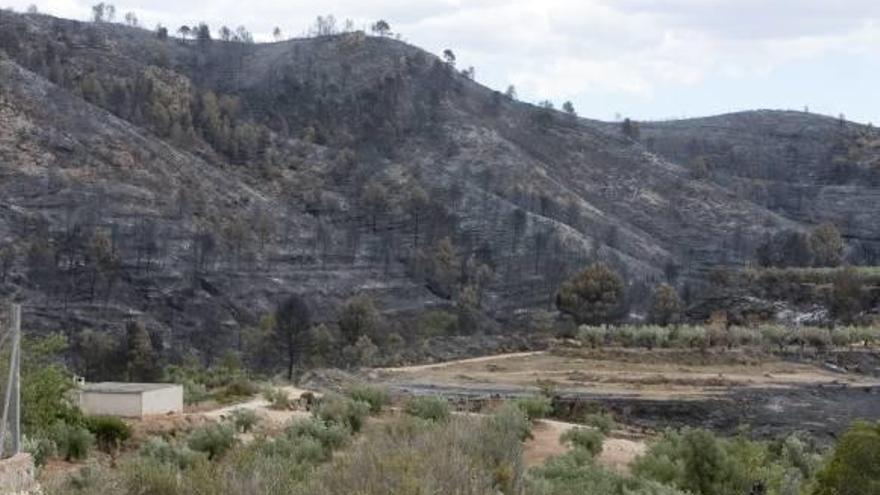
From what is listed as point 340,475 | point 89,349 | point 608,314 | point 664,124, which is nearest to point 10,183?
point 89,349

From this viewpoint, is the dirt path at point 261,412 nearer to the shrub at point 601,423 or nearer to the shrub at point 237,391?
the shrub at point 237,391

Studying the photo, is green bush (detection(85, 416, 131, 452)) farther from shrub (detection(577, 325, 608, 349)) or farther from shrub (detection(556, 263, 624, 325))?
shrub (detection(556, 263, 624, 325))

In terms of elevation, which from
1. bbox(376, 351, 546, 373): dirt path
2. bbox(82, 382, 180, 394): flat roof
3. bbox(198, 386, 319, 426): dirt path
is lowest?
bbox(376, 351, 546, 373): dirt path

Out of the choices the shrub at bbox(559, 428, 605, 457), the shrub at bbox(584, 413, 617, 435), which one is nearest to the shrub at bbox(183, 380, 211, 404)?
the shrub at bbox(584, 413, 617, 435)

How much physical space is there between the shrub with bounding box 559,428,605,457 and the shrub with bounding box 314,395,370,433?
3.98 meters

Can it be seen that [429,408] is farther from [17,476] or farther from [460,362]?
[460,362]

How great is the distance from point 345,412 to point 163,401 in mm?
4973

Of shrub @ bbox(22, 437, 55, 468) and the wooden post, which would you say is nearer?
the wooden post

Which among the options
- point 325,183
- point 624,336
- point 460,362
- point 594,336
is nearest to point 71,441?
point 460,362

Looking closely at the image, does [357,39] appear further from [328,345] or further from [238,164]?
[328,345]

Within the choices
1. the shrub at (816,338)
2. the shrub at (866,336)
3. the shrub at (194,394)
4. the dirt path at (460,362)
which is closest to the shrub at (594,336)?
the dirt path at (460,362)

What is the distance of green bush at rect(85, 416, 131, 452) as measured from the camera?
2430cm

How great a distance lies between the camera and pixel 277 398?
1257 inches

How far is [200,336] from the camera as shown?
5934 cm
